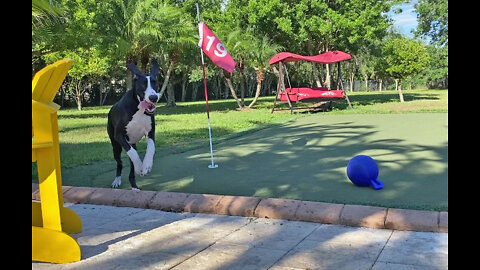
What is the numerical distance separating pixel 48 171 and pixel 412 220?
118 inches

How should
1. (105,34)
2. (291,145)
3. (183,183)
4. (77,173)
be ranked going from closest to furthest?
(183,183) → (77,173) → (291,145) → (105,34)

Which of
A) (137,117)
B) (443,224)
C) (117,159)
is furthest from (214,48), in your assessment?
(443,224)

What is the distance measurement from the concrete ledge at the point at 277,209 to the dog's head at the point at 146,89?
62.4 inches

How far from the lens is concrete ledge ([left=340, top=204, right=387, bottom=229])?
12.4 ft

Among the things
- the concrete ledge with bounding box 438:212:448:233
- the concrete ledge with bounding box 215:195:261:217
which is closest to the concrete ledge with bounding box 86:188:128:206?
the concrete ledge with bounding box 215:195:261:217

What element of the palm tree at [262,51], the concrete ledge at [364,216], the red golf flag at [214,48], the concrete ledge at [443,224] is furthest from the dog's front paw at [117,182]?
the palm tree at [262,51]

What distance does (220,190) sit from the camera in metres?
5.29

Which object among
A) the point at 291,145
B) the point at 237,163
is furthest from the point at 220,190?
the point at 291,145

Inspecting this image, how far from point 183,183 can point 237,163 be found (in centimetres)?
152

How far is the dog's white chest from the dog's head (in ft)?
0.58

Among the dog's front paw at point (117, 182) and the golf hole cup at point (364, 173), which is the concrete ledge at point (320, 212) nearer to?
the golf hole cup at point (364, 173)

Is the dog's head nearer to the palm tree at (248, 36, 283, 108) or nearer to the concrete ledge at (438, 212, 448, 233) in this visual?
the concrete ledge at (438, 212, 448, 233)

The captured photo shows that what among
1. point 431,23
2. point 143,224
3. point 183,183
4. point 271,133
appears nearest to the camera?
point 143,224

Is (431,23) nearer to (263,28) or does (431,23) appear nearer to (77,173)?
(263,28)
